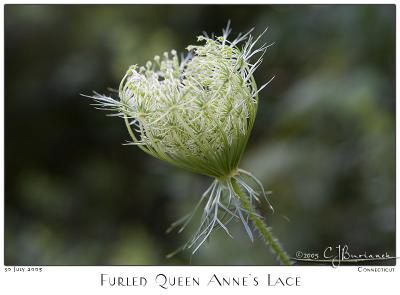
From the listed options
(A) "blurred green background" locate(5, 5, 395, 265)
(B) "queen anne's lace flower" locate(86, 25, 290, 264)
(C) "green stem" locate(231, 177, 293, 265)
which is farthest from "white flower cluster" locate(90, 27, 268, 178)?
(A) "blurred green background" locate(5, 5, 395, 265)

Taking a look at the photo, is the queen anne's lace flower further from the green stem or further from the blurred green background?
the blurred green background

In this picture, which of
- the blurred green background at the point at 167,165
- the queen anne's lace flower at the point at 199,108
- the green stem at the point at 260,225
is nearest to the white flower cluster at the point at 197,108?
the queen anne's lace flower at the point at 199,108

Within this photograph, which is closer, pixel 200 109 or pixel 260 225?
pixel 200 109

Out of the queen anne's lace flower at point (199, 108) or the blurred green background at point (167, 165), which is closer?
the queen anne's lace flower at point (199, 108)

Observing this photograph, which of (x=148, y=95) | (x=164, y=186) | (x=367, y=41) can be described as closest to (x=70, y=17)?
(x=164, y=186)

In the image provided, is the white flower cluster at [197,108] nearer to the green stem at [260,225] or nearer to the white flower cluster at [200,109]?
the white flower cluster at [200,109]

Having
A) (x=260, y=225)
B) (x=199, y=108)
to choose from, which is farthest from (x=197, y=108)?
(x=260, y=225)

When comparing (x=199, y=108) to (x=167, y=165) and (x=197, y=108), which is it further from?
(x=167, y=165)
